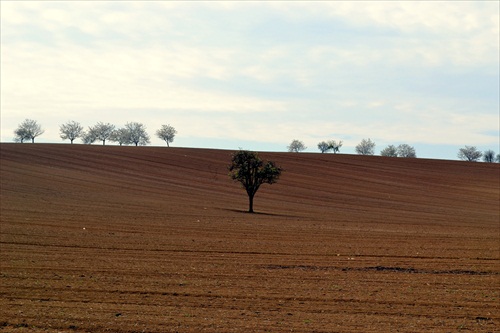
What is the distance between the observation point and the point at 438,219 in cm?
5466

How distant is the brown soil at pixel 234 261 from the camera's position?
15445 millimetres

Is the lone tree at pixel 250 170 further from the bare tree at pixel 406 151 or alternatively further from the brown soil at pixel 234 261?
the bare tree at pixel 406 151

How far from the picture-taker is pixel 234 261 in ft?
82.3

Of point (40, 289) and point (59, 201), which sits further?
point (59, 201)

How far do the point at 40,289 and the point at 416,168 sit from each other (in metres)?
93.7

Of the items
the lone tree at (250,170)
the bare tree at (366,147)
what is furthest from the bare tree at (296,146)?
the lone tree at (250,170)

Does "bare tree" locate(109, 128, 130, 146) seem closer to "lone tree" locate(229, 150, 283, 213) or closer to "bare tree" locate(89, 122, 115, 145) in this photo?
"bare tree" locate(89, 122, 115, 145)

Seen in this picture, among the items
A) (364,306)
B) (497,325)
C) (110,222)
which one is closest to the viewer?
(497,325)

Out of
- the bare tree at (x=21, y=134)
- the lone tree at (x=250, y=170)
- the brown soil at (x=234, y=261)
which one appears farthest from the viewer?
the bare tree at (x=21, y=134)

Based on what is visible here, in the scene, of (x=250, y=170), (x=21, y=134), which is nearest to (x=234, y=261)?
(x=250, y=170)

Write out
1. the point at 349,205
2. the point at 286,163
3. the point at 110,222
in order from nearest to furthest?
the point at 110,222 → the point at 349,205 → the point at 286,163

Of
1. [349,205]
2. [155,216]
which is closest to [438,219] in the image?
[349,205]

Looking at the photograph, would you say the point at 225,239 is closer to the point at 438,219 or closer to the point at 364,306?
the point at 364,306

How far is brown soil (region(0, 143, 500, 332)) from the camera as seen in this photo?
1545 centimetres
